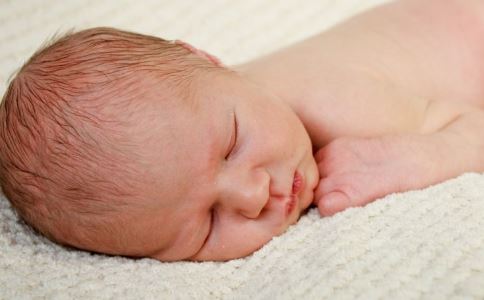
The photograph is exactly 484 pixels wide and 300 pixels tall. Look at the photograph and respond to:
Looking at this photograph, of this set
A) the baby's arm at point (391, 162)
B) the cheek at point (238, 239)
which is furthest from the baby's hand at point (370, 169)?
the cheek at point (238, 239)

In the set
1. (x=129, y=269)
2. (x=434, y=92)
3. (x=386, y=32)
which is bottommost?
(x=129, y=269)

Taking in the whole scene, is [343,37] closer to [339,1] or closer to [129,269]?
[339,1]

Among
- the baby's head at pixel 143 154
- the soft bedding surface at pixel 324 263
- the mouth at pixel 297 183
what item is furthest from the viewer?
the mouth at pixel 297 183

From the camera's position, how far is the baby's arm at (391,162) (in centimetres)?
90

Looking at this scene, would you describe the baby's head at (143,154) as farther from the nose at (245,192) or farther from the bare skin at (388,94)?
the bare skin at (388,94)

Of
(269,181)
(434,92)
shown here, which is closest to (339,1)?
(434,92)

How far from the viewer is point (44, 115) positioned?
2.65ft

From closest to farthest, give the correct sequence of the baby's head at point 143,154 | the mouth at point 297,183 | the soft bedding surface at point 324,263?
1. the soft bedding surface at point 324,263
2. the baby's head at point 143,154
3. the mouth at point 297,183

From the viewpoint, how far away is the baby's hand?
899mm

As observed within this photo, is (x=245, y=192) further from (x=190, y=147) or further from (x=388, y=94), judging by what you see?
(x=388, y=94)

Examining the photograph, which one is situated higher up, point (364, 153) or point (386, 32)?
point (386, 32)

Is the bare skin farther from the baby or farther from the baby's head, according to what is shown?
the baby's head

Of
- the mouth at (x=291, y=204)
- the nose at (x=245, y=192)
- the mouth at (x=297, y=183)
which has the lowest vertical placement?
the mouth at (x=291, y=204)

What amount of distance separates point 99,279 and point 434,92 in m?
0.78
